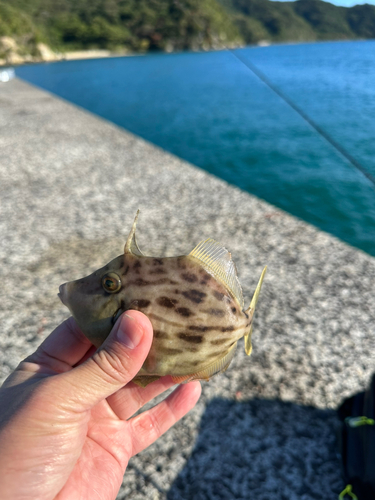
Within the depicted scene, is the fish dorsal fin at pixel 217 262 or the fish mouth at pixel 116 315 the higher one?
the fish dorsal fin at pixel 217 262

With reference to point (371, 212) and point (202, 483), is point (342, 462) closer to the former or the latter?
point (202, 483)

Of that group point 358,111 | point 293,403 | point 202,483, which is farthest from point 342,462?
point 358,111

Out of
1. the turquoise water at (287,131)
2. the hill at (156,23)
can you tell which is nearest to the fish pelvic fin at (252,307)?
the turquoise water at (287,131)

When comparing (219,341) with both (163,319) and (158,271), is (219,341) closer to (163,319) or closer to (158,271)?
(163,319)

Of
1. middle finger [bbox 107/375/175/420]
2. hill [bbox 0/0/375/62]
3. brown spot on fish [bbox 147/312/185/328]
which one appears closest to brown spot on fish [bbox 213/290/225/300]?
brown spot on fish [bbox 147/312/185/328]

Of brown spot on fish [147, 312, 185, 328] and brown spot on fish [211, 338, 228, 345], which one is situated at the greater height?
brown spot on fish [147, 312, 185, 328]

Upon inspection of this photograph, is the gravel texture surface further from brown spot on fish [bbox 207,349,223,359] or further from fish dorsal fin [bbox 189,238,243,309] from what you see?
fish dorsal fin [bbox 189,238,243,309]

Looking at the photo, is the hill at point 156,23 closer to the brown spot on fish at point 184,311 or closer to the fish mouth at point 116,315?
the brown spot on fish at point 184,311
